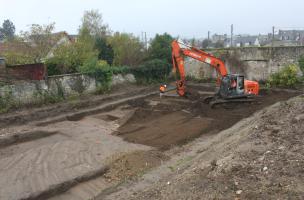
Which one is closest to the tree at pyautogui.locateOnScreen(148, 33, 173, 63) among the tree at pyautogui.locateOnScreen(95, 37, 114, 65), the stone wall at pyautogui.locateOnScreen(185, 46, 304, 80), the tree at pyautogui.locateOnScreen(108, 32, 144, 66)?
the tree at pyautogui.locateOnScreen(108, 32, 144, 66)

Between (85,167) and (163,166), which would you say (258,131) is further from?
(85,167)

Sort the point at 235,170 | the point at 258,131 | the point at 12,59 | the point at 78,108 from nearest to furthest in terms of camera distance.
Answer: the point at 235,170 → the point at 258,131 → the point at 78,108 → the point at 12,59

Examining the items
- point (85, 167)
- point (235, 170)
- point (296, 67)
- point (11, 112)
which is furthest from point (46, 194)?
point (296, 67)

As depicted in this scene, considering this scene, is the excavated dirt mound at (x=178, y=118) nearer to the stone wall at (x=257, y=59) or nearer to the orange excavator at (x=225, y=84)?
the orange excavator at (x=225, y=84)

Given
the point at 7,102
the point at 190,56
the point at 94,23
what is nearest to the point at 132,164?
the point at 190,56

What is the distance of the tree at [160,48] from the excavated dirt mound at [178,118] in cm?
790

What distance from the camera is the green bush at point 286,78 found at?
22.9 metres

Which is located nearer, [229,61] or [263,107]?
[263,107]

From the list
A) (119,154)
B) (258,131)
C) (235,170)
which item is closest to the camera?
(235,170)

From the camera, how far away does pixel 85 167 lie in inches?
456

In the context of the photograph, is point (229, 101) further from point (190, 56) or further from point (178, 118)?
point (190, 56)

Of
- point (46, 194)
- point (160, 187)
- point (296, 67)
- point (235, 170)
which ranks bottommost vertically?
point (46, 194)

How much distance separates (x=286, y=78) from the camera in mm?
23094

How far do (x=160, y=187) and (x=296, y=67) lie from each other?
58.2 feet
